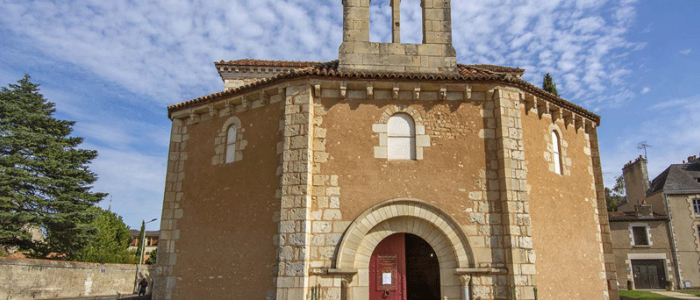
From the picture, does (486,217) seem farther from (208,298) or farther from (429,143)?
(208,298)

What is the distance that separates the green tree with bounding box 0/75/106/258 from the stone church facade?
17.4 metres

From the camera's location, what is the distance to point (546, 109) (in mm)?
12883

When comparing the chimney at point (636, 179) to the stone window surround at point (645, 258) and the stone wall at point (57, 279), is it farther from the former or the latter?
the stone wall at point (57, 279)

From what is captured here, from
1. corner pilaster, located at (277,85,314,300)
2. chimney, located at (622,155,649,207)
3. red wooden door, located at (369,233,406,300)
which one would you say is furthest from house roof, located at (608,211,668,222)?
corner pilaster, located at (277,85,314,300)

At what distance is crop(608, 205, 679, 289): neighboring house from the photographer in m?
30.7

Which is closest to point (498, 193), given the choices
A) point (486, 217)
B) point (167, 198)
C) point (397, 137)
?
point (486, 217)

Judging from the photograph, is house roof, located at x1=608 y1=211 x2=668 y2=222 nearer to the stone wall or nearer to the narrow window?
the narrow window

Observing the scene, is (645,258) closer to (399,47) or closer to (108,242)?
(399,47)

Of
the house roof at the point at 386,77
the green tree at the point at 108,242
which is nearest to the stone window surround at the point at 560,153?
the house roof at the point at 386,77

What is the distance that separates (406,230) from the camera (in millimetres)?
11102

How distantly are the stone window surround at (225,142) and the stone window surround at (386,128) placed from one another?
353 cm

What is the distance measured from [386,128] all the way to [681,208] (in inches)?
1140

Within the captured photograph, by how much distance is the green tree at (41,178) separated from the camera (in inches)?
1011

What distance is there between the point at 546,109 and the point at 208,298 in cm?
992
